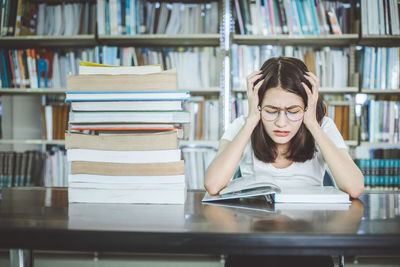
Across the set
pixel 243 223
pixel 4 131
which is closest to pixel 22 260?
pixel 243 223

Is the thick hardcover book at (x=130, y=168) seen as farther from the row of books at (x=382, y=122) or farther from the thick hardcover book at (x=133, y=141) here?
the row of books at (x=382, y=122)

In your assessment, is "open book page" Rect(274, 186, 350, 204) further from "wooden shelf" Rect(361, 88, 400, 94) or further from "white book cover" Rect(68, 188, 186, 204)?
"wooden shelf" Rect(361, 88, 400, 94)

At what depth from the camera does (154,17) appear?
89.0 inches

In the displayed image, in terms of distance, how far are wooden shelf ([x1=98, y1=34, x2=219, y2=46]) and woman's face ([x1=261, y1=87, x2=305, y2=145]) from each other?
120cm

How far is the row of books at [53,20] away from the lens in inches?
88.4

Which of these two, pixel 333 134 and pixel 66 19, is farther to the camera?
pixel 66 19

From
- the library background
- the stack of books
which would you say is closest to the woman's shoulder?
the stack of books

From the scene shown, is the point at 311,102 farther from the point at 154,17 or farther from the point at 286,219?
the point at 154,17

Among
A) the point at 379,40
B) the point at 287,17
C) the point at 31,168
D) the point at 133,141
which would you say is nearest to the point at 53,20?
the point at 31,168

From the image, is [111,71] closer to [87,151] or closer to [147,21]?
[87,151]

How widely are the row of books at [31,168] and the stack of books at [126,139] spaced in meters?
1.61

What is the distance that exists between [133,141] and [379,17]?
2.01 m

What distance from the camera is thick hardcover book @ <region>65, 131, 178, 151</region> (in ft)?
2.56

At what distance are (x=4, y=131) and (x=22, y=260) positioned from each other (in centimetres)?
188
